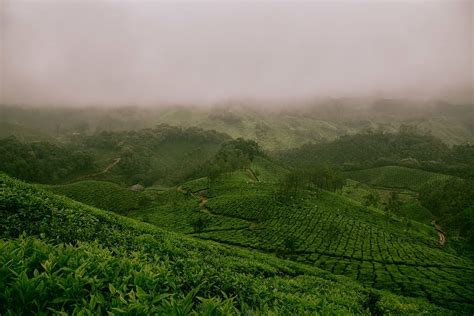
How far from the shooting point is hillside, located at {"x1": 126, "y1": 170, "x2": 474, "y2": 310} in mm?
43625

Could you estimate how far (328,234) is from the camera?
66000 millimetres

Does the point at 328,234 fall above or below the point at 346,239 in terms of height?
above

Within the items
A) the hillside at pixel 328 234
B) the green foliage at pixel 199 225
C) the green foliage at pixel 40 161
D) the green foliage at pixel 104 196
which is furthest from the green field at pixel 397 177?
the green foliage at pixel 40 161

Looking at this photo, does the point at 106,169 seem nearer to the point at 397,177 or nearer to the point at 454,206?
the point at 397,177

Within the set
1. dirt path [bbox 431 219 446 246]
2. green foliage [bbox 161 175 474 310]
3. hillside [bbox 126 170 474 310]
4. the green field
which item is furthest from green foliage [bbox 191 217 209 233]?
the green field

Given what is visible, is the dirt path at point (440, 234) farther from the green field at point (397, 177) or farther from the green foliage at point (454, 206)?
the green field at point (397, 177)

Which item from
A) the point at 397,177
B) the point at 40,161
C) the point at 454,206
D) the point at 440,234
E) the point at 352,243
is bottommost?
the point at 440,234

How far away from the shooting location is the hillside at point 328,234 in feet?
143

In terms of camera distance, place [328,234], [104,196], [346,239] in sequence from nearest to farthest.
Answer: [346,239] → [328,234] → [104,196]

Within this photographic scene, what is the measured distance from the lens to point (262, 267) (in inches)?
843

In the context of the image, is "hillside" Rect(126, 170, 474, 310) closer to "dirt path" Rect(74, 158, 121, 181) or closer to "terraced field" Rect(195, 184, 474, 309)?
"terraced field" Rect(195, 184, 474, 309)

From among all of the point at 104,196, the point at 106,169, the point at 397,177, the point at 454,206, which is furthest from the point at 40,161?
the point at 397,177

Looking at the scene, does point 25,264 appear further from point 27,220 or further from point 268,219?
point 268,219

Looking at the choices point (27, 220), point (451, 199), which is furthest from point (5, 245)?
point (451, 199)
